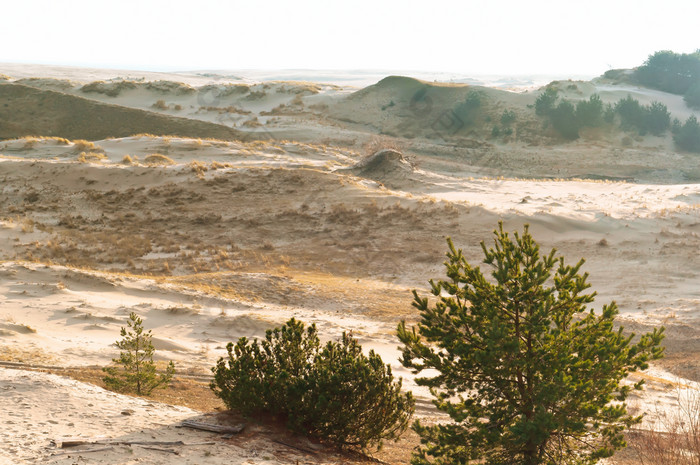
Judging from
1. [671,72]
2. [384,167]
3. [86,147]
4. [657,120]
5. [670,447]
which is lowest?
[670,447]

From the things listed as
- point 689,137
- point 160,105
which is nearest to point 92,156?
point 160,105

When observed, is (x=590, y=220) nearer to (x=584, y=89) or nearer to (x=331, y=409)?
(x=331, y=409)

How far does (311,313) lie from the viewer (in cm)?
1370

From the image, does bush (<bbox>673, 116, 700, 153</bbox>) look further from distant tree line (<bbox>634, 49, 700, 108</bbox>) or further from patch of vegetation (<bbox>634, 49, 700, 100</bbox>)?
patch of vegetation (<bbox>634, 49, 700, 100</bbox>)

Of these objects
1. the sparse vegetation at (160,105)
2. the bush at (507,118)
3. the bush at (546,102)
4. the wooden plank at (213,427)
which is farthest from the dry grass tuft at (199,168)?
the bush at (546,102)

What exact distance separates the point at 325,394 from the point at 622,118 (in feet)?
157

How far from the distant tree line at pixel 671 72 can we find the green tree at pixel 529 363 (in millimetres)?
58269

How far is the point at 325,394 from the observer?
20.0 feet

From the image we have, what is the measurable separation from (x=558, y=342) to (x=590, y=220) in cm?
1729

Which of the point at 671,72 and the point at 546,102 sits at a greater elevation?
the point at 671,72

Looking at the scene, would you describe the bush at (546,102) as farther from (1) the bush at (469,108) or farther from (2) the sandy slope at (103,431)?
(2) the sandy slope at (103,431)

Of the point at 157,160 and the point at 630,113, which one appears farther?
the point at 630,113

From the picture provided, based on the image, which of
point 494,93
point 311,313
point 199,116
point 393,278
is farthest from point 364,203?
point 494,93

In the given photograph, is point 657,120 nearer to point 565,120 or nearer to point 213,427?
point 565,120
